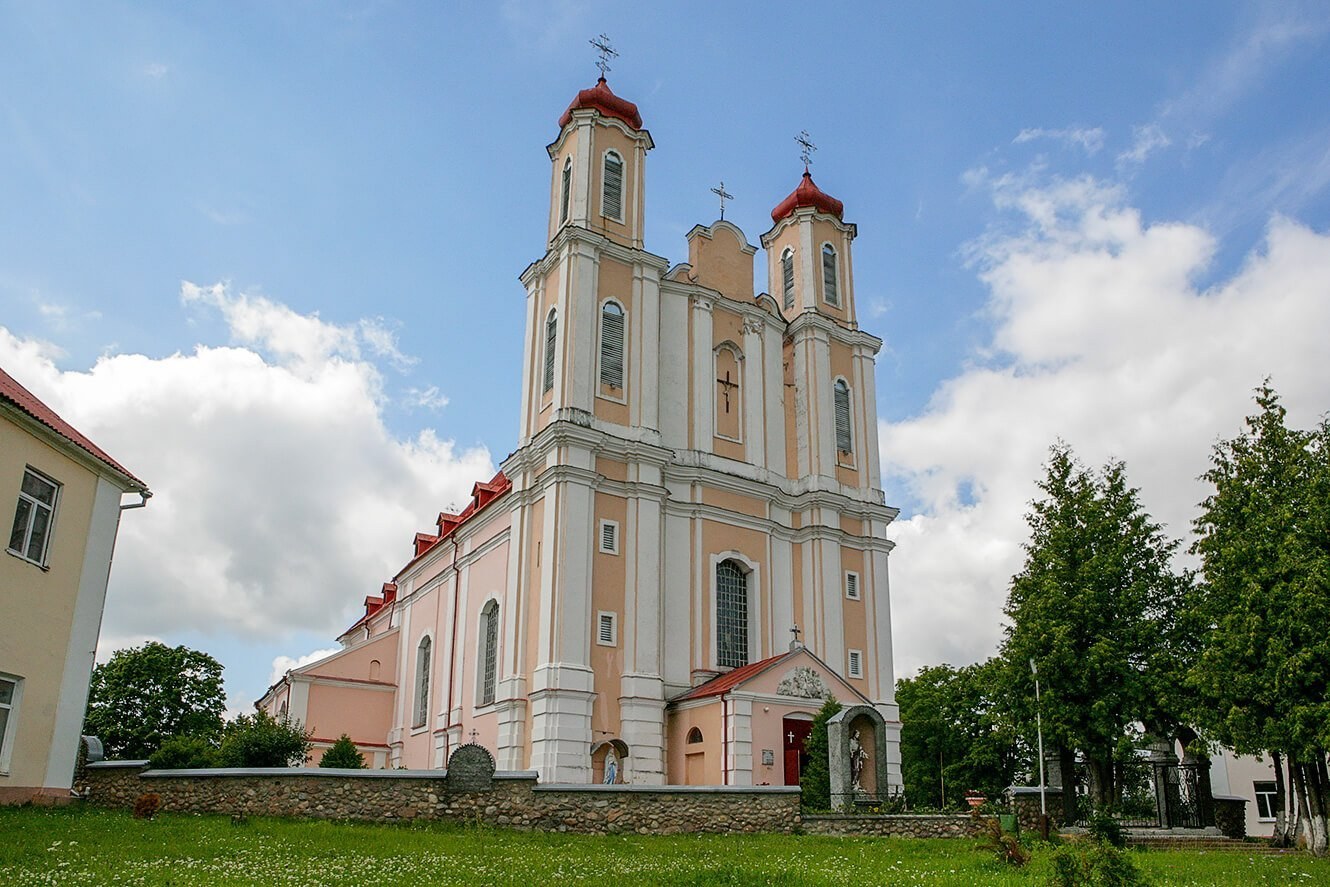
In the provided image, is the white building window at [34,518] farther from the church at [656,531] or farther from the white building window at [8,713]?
the church at [656,531]

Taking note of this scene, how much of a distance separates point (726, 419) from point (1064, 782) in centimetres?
1445

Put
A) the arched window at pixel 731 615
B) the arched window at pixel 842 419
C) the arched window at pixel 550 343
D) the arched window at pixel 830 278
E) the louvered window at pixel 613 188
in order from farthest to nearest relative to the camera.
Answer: the arched window at pixel 830 278 → the arched window at pixel 842 419 → the louvered window at pixel 613 188 → the arched window at pixel 550 343 → the arched window at pixel 731 615

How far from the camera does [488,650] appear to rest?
3341 centimetres

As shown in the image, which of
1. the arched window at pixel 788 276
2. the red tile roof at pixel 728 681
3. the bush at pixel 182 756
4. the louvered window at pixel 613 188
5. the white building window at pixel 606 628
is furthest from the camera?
the arched window at pixel 788 276

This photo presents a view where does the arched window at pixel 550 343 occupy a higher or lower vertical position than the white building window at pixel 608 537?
higher

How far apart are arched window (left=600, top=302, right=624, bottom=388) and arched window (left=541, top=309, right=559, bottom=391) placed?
145cm

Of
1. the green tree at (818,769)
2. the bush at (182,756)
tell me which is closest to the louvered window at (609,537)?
the green tree at (818,769)

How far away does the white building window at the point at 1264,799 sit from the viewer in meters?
39.1

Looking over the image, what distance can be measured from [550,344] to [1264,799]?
31376mm

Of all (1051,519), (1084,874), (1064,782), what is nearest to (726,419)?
(1051,519)

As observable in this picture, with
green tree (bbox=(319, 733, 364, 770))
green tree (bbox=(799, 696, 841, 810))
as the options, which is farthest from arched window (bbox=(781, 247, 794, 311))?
green tree (bbox=(319, 733, 364, 770))

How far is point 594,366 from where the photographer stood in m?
31.3

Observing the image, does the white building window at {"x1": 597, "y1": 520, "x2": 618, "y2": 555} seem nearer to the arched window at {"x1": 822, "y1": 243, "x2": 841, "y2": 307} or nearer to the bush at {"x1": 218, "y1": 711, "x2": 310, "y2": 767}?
the bush at {"x1": 218, "y1": 711, "x2": 310, "y2": 767}

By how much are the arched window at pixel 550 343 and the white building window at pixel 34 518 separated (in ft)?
52.2
